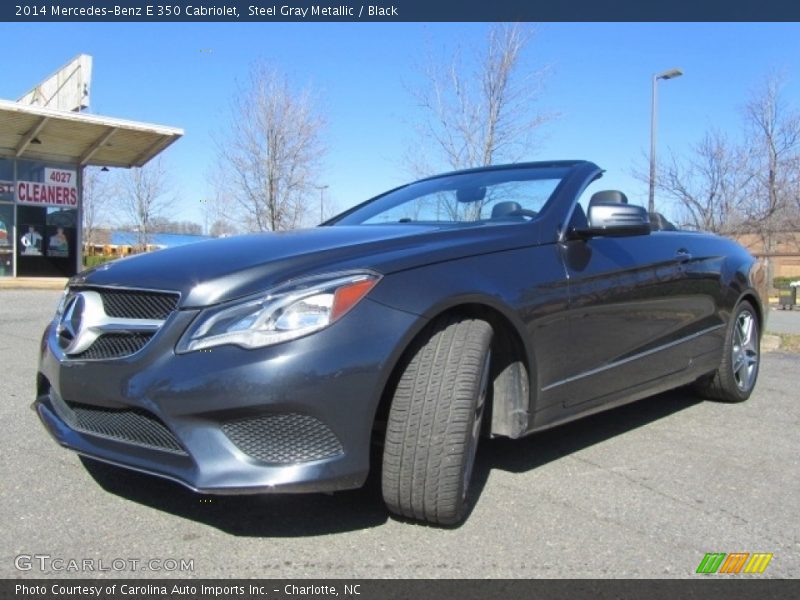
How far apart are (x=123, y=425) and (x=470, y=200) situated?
222cm

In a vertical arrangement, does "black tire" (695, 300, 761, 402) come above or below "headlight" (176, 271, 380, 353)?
below

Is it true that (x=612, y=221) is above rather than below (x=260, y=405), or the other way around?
above

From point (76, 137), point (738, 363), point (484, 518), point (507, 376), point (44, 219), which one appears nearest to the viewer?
point (484, 518)

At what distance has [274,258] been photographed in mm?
2613


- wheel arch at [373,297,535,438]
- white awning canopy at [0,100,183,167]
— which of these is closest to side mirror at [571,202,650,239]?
wheel arch at [373,297,535,438]

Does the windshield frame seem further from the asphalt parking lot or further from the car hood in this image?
the asphalt parking lot

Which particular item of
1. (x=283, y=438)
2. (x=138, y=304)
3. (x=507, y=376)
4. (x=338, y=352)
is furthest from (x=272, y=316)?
(x=507, y=376)

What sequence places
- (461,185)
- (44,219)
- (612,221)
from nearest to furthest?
1. (612,221)
2. (461,185)
3. (44,219)

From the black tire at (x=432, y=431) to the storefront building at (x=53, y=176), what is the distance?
17873mm

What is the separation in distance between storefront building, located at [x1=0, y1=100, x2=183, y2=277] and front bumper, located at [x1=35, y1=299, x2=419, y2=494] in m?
17.6

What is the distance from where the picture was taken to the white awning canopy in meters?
17.3

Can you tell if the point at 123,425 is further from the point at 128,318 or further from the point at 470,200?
the point at 470,200

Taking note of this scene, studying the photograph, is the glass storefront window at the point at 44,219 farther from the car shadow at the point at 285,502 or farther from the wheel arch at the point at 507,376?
the wheel arch at the point at 507,376
